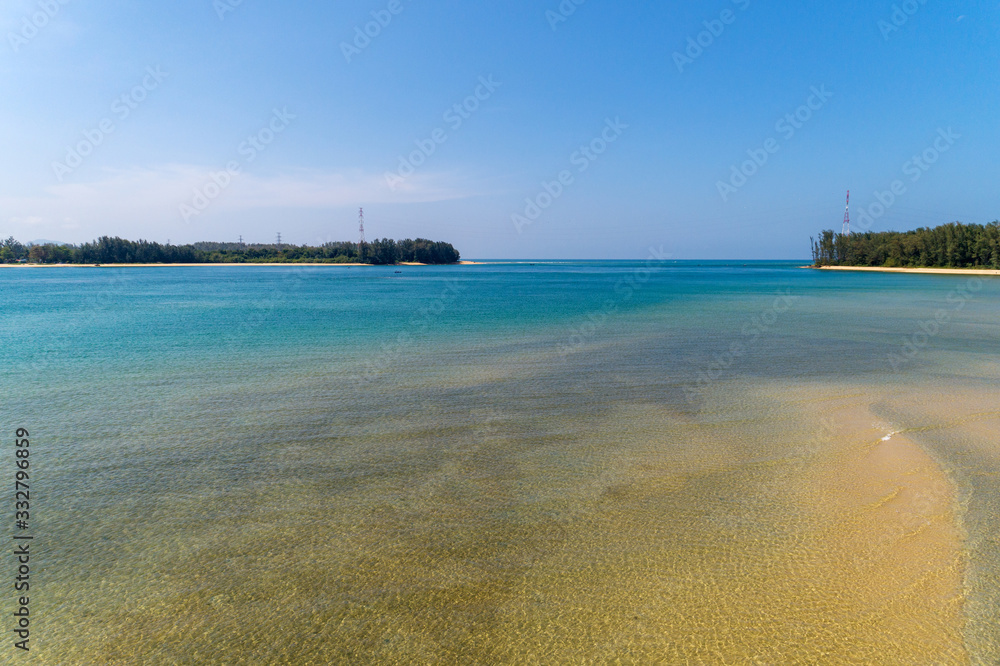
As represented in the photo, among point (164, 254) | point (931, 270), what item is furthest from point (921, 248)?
point (164, 254)

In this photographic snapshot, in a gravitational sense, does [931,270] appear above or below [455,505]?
above

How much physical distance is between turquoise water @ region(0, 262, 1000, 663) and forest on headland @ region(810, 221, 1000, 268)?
116 meters

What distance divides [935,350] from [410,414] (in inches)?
693

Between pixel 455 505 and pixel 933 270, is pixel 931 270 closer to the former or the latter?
pixel 933 270

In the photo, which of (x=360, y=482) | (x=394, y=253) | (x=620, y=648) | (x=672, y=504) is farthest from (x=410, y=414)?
(x=394, y=253)

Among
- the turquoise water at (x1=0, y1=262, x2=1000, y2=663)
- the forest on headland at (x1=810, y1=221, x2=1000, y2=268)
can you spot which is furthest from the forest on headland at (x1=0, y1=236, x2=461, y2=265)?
the turquoise water at (x1=0, y1=262, x2=1000, y2=663)

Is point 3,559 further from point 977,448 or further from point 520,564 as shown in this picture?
point 977,448

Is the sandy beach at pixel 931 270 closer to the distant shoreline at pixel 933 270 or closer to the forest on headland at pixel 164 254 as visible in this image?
the distant shoreline at pixel 933 270

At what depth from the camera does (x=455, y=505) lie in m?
5.82

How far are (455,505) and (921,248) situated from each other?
14404cm

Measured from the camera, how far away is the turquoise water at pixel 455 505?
3.82m

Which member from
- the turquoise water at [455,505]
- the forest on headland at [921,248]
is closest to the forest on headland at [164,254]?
the forest on headland at [921,248]

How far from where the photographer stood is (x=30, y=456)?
733cm

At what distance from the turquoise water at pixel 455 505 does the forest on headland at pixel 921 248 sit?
115969mm
